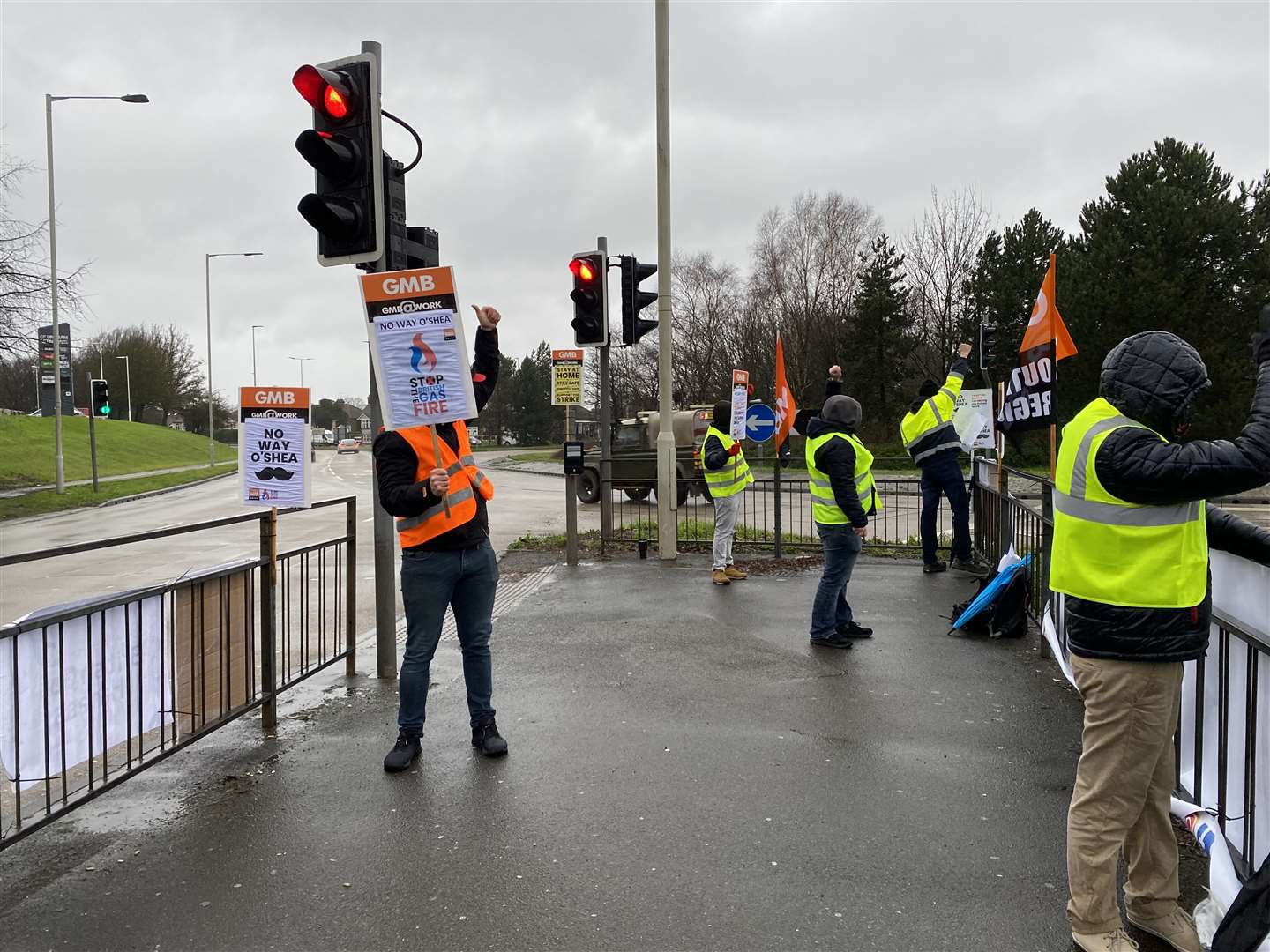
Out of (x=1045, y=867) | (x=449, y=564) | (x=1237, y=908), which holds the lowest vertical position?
(x=1045, y=867)

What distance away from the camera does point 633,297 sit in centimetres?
1108

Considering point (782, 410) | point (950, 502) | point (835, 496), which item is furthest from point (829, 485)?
point (782, 410)

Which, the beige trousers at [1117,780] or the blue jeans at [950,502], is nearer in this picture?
the beige trousers at [1117,780]

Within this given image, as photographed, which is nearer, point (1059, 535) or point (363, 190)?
point (1059, 535)

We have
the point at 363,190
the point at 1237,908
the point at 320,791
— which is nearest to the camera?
the point at 1237,908

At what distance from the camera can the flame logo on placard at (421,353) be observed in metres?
4.48

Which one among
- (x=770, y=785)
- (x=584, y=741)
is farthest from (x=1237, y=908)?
(x=584, y=741)

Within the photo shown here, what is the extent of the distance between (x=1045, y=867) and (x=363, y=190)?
4.79 meters

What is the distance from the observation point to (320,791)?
422 centimetres

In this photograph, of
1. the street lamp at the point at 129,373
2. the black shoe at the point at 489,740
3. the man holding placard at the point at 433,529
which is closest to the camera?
the man holding placard at the point at 433,529

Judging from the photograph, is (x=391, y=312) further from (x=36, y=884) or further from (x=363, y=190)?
(x=36, y=884)

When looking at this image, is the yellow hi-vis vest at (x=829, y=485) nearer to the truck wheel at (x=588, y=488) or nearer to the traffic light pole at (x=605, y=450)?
the traffic light pole at (x=605, y=450)

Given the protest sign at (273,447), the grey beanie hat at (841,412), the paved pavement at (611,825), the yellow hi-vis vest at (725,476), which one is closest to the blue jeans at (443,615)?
the paved pavement at (611,825)

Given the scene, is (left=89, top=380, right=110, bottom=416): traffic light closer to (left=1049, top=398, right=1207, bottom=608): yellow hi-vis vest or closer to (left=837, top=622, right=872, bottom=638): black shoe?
(left=837, top=622, right=872, bottom=638): black shoe
